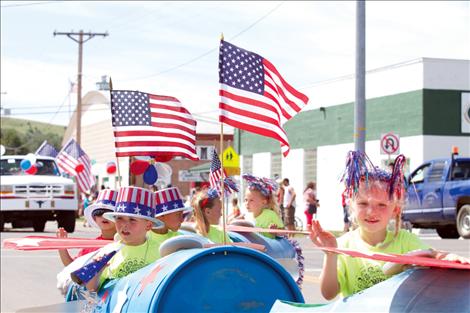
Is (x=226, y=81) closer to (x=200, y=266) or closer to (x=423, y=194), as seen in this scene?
(x=200, y=266)

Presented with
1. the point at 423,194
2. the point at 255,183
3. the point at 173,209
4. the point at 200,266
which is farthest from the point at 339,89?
the point at 200,266

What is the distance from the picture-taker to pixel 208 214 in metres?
8.83

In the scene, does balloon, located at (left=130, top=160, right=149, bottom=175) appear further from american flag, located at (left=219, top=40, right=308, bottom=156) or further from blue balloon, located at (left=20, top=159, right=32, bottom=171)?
blue balloon, located at (left=20, top=159, right=32, bottom=171)

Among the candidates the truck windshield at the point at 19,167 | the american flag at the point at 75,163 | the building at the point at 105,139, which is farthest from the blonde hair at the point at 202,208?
the building at the point at 105,139

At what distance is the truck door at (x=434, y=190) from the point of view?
86.9ft

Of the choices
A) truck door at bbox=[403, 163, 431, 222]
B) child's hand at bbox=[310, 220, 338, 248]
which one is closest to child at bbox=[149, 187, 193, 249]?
child's hand at bbox=[310, 220, 338, 248]

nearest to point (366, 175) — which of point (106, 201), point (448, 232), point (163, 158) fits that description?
point (106, 201)

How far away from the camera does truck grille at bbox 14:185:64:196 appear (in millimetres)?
28516

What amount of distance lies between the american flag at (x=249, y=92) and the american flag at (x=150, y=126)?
195 cm

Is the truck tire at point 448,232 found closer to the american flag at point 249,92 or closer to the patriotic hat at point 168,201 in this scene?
the patriotic hat at point 168,201

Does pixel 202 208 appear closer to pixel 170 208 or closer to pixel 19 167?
pixel 170 208

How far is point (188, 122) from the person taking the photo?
9484 millimetres

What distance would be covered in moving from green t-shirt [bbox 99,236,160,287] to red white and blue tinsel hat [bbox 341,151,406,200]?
1596mm

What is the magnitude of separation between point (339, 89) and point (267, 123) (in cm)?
3288
